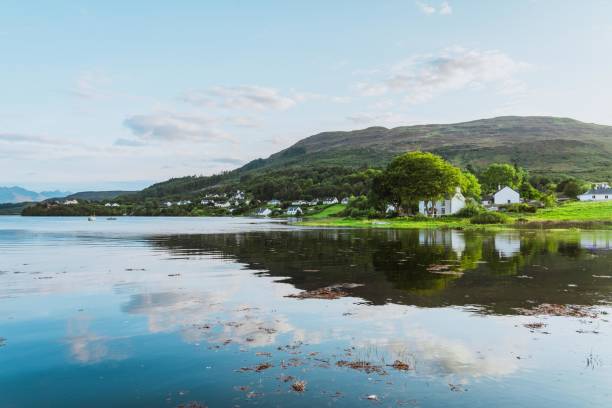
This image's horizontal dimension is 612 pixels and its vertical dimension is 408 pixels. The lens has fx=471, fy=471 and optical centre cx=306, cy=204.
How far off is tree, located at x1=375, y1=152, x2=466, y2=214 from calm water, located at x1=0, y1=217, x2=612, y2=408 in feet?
285

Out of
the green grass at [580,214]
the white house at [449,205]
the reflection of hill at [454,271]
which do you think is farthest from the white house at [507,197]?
the reflection of hill at [454,271]

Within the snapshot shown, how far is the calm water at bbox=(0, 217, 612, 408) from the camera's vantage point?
11641 mm

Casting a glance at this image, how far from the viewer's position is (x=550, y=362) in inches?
540

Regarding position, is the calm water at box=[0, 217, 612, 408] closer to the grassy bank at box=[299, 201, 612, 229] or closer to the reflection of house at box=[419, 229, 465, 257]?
the reflection of house at box=[419, 229, 465, 257]

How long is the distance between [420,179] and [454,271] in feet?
295

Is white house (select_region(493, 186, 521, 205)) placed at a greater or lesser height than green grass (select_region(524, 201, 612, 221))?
greater

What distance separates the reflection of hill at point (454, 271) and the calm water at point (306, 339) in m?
0.24

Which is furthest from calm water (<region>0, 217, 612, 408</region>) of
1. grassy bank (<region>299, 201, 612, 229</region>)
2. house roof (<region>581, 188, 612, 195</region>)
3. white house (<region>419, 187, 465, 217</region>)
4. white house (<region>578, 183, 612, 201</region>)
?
house roof (<region>581, 188, 612, 195</region>)

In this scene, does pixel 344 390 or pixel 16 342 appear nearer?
pixel 344 390

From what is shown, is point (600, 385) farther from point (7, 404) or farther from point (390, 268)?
point (390, 268)

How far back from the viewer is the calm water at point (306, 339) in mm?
11641

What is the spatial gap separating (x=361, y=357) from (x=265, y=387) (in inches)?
143

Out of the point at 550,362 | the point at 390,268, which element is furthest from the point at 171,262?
the point at 550,362

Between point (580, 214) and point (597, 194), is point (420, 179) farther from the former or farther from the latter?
point (597, 194)
